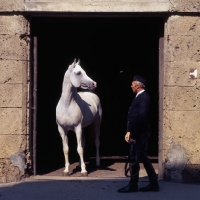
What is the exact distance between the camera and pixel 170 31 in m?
10.2

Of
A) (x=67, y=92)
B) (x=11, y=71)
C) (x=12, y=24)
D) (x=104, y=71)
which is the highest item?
(x=12, y=24)

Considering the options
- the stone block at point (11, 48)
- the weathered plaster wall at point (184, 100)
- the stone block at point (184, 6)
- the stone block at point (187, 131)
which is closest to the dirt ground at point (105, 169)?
the weathered plaster wall at point (184, 100)

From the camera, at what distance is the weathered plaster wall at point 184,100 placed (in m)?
10.2

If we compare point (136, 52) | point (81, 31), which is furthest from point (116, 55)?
point (81, 31)

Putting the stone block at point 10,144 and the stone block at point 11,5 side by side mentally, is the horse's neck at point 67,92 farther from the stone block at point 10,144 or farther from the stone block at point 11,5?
the stone block at point 11,5

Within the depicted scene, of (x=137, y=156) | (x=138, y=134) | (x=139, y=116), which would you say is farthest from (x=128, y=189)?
(x=139, y=116)

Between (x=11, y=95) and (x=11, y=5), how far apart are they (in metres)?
1.55

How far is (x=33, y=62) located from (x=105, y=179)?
247 cm

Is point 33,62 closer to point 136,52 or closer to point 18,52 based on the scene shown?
point 18,52

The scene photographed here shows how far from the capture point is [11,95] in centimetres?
1027

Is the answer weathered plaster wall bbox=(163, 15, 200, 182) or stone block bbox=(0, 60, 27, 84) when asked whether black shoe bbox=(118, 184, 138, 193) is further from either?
stone block bbox=(0, 60, 27, 84)

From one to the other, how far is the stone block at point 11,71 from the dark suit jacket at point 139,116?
2.22 meters

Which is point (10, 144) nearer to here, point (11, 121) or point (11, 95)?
point (11, 121)

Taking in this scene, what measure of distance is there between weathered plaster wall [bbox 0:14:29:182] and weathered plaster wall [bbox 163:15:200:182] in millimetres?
2580
